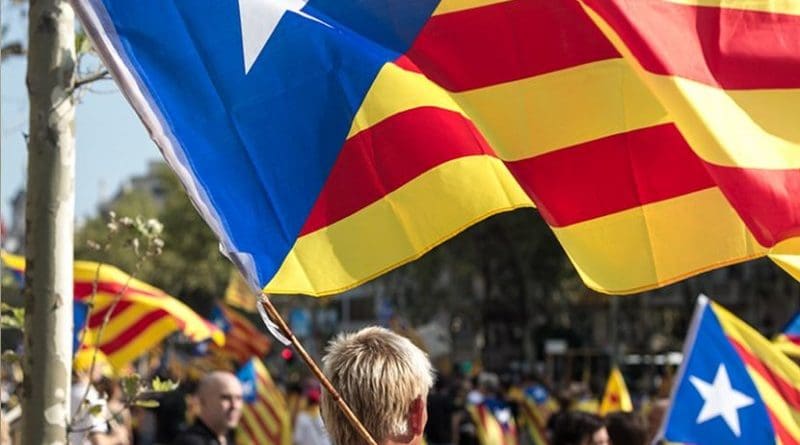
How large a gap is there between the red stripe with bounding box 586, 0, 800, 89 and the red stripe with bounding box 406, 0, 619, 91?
8 centimetres

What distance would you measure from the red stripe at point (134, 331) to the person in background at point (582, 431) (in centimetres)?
411

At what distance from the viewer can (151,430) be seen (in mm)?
18188

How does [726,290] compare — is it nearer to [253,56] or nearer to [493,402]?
[493,402]

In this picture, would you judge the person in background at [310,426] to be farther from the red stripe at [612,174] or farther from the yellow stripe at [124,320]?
the red stripe at [612,174]

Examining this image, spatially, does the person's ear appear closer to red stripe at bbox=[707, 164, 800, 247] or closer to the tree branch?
red stripe at bbox=[707, 164, 800, 247]

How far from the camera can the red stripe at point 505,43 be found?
12.8 feet

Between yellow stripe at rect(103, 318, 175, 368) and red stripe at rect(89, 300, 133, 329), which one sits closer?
red stripe at rect(89, 300, 133, 329)

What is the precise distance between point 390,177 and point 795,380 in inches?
170

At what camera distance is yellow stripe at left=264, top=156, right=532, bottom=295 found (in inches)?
141

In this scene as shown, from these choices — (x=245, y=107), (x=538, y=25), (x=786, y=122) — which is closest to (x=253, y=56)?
(x=245, y=107)

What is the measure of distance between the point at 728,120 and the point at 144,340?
7481mm

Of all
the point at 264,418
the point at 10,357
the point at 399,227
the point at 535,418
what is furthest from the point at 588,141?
the point at 535,418

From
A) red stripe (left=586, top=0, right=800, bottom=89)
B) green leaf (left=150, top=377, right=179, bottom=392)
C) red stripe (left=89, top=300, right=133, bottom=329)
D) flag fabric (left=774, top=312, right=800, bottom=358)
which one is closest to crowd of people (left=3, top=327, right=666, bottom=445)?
green leaf (left=150, top=377, right=179, bottom=392)

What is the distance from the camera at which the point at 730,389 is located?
7.79m
